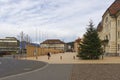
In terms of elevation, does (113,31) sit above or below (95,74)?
above

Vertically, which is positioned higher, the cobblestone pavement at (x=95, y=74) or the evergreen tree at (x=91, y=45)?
the evergreen tree at (x=91, y=45)

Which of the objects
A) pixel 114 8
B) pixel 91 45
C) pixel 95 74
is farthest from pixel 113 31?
pixel 95 74

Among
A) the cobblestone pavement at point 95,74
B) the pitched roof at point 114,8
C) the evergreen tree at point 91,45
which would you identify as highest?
the pitched roof at point 114,8

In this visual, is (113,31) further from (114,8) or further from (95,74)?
(95,74)

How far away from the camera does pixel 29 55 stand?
87.1 meters

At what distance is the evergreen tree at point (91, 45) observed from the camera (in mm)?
55531

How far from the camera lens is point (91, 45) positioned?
55469mm

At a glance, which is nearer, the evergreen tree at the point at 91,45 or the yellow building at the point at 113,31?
the evergreen tree at the point at 91,45

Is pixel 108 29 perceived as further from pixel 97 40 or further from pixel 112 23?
pixel 97 40

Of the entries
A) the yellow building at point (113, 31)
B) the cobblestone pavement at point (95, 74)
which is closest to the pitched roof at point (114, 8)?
the yellow building at point (113, 31)

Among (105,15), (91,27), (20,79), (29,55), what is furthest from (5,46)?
(20,79)

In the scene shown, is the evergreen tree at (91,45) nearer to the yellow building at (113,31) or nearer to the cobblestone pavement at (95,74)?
the yellow building at (113,31)

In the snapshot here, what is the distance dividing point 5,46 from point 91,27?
134 m

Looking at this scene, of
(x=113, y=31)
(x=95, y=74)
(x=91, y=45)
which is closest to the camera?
(x=95, y=74)
